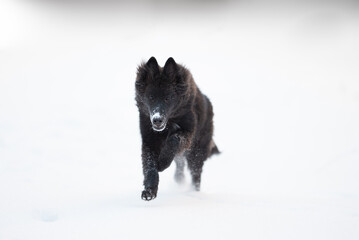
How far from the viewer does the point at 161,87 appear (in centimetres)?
534

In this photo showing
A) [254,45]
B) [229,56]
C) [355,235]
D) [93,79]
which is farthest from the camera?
[254,45]

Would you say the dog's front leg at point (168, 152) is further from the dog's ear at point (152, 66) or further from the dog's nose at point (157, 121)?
the dog's ear at point (152, 66)

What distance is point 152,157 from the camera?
520 cm

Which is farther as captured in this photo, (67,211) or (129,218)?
(67,211)

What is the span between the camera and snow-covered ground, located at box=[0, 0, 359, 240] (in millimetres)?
3854

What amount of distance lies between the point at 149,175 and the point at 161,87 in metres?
1.36

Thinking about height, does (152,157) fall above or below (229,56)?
below

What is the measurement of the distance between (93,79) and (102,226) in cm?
1613

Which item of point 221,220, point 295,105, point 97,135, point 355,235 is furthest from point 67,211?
point 295,105

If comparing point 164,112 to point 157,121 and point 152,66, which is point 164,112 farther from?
point 152,66

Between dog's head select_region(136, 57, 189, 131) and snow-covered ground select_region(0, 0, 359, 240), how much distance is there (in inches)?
53.6

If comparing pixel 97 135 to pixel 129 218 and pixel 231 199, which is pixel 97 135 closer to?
pixel 231 199

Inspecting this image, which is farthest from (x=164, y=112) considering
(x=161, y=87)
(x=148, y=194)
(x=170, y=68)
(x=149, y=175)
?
(x=148, y=194)

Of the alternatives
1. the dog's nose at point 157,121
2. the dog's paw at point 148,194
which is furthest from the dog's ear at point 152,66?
the dog's paw at point 148,194
